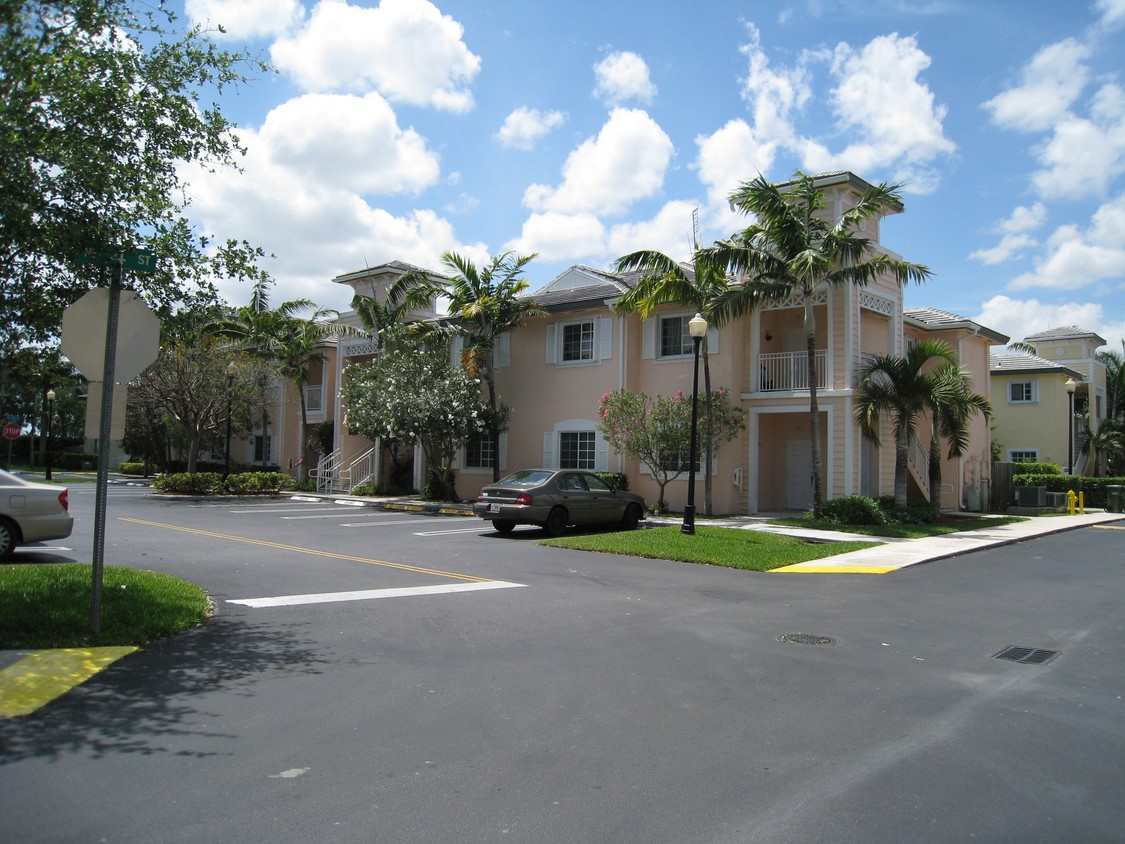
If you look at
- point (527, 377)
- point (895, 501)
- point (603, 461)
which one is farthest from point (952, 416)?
point (527, 377)

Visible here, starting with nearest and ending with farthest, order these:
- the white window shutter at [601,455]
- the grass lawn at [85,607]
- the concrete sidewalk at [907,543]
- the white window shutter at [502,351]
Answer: the grass lawn at [85,607] → the concrete sidewalk at [907,543] → the white window shutter at [601,455] → the white window shutter at [502,351]

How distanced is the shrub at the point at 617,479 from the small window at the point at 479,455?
5.44 m

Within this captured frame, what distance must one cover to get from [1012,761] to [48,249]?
8825mm

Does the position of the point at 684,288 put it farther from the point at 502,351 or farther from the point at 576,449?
the point at 502,351

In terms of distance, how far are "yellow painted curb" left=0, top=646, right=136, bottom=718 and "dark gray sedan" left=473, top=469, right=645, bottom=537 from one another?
35.2ft

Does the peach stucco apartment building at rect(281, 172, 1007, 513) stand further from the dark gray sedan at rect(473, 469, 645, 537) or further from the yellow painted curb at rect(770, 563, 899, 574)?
the yellow painted curb at rect(770, 563, 899, 574)

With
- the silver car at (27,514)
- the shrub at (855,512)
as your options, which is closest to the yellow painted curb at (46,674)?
the silver car at (27,514)

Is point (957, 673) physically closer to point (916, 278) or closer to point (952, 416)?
point (916, 278)

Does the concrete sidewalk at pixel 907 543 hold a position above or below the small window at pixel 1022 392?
below

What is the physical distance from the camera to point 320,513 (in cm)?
2322

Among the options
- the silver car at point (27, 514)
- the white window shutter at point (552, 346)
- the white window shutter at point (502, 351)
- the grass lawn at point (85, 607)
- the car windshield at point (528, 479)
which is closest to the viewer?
the grass lawn at point (85, 607)

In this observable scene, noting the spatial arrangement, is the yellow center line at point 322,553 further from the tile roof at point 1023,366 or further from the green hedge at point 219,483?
the tile roof at point 1023,366

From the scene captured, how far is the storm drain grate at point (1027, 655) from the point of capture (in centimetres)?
736

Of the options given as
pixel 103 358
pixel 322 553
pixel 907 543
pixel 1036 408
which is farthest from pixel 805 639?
pixel 1036 408
